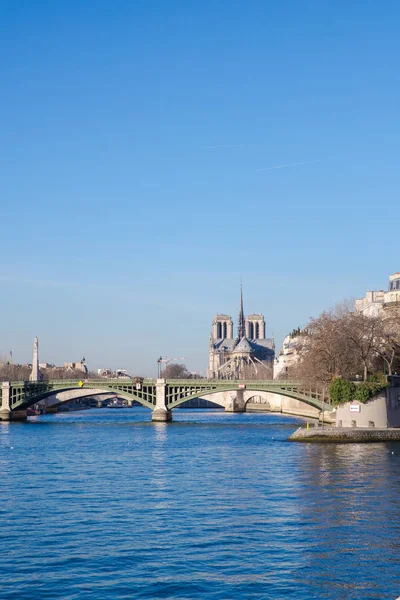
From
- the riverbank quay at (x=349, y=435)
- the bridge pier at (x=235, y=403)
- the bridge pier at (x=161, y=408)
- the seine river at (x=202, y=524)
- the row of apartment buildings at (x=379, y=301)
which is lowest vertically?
the seine river at (x=202, y=524)

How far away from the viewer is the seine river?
28.5m

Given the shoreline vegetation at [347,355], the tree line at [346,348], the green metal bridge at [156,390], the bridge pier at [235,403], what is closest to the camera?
the shoreline vegetation at [347,355]

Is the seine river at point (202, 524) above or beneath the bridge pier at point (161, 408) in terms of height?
beneath

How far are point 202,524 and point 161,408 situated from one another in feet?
245

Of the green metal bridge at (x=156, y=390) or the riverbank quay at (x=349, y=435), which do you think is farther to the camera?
the green metal bridge at (x=156, y=390)

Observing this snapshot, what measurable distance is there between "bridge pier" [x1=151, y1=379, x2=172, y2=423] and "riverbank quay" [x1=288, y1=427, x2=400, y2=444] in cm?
3743

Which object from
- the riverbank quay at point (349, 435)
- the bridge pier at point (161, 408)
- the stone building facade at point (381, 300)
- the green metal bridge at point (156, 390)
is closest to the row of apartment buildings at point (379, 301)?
the stone building facade at point (381, 300)

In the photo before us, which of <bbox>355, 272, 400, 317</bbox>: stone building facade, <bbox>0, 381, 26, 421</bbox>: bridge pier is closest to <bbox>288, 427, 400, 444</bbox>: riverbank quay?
<bbox>355, 272, 400, 317</bbox>: stone building facade

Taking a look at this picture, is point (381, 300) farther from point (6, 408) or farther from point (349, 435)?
point (349, 435)

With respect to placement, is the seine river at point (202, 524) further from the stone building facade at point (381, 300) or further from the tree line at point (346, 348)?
the stone building facade at point (381, 300)

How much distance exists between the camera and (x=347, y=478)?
50219mm

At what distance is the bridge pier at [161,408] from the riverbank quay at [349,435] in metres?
37.4

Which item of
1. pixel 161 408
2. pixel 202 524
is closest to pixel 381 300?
pixel 161 408

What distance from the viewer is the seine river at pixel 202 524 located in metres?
28.5
